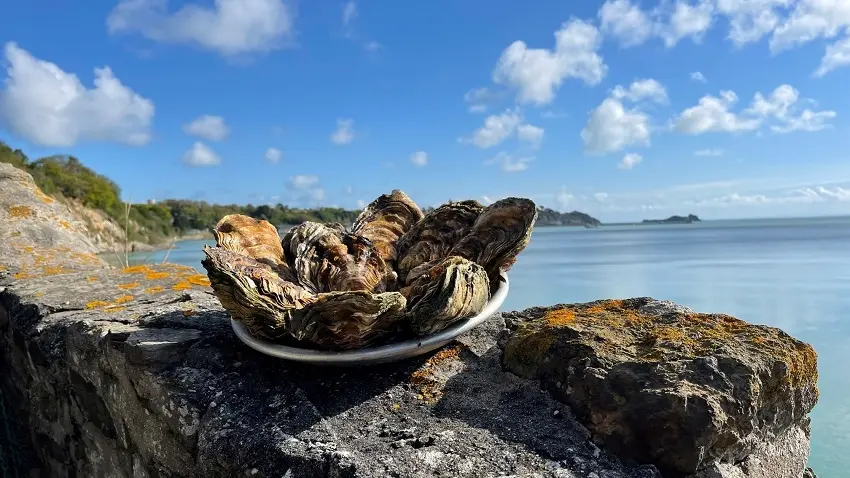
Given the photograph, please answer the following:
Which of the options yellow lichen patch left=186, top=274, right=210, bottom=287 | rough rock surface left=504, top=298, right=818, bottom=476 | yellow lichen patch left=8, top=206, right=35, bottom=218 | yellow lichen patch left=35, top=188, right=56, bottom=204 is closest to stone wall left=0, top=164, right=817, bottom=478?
rough rock surface left=504, top=298, right=818, bottom=476

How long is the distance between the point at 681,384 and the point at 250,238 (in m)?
1.20

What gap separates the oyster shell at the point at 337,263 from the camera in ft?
4.45

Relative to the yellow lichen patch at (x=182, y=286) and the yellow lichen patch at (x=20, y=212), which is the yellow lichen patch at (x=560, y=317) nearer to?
the yellow lichen patch at (x=182, y=286)

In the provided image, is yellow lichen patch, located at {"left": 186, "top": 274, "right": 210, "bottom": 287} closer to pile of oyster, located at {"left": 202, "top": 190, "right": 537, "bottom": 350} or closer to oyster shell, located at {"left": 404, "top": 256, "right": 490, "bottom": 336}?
pile of oyster, located at {"left": 202, "top": 190, "right": 537, "bottom": 350}

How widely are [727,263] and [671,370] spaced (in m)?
12.2

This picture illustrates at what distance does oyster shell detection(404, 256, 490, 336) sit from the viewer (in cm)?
116

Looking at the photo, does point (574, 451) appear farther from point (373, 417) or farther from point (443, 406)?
point (373, 417)

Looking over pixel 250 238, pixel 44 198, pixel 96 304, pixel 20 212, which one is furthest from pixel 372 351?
pixel 44 198

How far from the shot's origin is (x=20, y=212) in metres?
3.86

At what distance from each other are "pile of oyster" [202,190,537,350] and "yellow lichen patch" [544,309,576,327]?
0.66ft

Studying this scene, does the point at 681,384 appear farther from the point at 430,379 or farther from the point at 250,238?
the point at 250,238

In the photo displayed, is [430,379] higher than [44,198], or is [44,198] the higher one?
[44,198]

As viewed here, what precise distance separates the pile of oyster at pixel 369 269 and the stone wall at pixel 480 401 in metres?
0.17

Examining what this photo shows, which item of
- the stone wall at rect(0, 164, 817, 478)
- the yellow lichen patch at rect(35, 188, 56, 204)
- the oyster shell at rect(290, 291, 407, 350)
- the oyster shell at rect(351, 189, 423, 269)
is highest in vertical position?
the yellow lichen patch at rect(35, 188, 56, 204)
